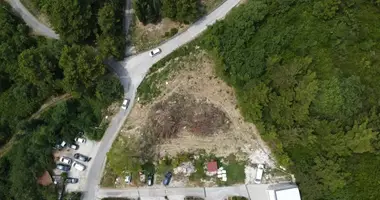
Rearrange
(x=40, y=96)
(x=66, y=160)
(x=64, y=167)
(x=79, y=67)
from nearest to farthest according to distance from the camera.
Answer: (x=79, y=67) < (x=64, y=167) < (x=66, y=160) < (x=40, y=96)

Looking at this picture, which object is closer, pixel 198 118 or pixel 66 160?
pixel 198 118

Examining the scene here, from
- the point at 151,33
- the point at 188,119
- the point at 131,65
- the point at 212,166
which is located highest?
the point at 151,33

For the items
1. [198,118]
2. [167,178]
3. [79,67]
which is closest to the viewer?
[79,67]

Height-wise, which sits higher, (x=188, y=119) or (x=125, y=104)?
(x=125, y=104)

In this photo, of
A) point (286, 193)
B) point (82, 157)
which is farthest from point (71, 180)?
point (286, 193)

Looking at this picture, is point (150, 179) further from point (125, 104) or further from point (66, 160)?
point (66, 160)

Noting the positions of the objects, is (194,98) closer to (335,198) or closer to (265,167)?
(265,167)

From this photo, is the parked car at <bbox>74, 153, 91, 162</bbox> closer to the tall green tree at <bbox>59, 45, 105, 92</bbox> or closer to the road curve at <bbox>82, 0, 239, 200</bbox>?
the road curve at <bbox>82, 0, 239, 200</bbox>

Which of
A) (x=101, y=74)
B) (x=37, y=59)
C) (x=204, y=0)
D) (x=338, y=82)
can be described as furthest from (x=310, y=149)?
(x=37, y=59)
